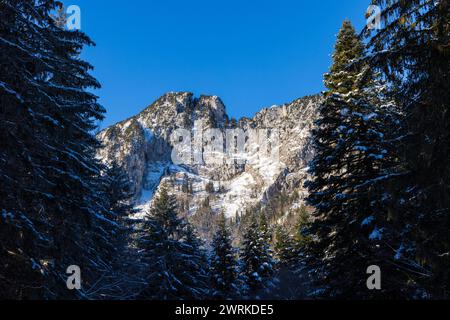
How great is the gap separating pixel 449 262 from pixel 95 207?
1148cm

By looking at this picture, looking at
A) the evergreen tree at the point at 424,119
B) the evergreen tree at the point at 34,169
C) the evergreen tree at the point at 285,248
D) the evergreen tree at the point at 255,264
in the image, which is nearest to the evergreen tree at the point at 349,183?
the evergreen tree at the point at 424,119

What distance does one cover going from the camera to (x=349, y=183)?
1160 cm

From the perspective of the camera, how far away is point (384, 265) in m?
9.75

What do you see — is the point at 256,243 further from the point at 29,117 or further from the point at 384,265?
the point at 29,117

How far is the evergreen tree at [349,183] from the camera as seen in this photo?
10.3 meters

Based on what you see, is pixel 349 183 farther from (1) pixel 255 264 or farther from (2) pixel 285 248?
(2) pixel 285 248

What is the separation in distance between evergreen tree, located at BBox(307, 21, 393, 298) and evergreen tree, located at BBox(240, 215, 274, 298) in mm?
19843

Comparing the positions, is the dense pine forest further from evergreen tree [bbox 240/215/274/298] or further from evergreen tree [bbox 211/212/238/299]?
evergreen tree [bbox 240/215/274/298]

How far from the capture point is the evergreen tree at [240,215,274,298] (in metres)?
31.1

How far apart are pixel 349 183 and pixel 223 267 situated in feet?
61.4

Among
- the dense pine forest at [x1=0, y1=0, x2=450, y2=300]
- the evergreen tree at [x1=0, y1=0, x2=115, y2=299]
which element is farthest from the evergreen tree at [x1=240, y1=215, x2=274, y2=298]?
the evergreen tree at [x1=0, y1=0, x2=115, y2=299]

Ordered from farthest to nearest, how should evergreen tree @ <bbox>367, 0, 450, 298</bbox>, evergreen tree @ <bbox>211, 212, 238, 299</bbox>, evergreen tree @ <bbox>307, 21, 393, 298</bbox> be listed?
evergreen tree @ <bbox>211, 212, 238, 299</bbox>, evergreen tree @ <bbox>307, 21, 393, 298</bbox>, evergreen tree @ <bbox>367, 0, 450, 298</bbox>

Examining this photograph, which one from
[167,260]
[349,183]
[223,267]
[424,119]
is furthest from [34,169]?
[223,267]

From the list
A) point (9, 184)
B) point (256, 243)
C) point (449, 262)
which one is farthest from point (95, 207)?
point (256, 243)
